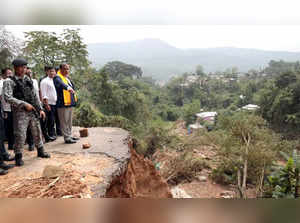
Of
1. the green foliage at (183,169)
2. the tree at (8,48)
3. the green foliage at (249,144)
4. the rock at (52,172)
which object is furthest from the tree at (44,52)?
the green foliage at (183,169)

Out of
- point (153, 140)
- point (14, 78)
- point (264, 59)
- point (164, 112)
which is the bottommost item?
point (153, 140)

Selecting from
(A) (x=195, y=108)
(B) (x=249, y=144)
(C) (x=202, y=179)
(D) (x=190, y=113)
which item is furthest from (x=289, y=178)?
(A) (x=195, y=108)

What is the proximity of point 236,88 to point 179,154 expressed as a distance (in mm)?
2155

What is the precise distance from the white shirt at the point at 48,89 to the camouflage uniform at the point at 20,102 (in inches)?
17.9

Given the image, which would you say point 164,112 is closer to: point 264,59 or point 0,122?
point 264,59

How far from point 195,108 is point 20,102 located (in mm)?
4096

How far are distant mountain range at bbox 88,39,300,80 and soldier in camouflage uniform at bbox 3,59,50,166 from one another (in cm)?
70

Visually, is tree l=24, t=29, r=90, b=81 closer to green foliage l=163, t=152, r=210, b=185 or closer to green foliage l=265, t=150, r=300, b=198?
green foliage l=265, t=150, r=300, b=198

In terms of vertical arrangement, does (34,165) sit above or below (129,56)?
below

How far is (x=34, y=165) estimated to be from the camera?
160cm

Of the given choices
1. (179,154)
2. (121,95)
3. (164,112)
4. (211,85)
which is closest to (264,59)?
(121,95)

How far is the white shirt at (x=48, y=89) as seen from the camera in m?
2.02

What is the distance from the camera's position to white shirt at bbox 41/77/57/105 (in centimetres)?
→ 202

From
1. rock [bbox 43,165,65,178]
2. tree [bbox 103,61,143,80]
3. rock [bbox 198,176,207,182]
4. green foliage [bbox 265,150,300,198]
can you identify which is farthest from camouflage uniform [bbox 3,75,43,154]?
rock [bbox 198,176,207,182]
